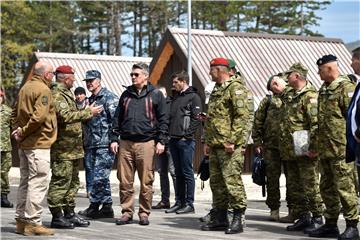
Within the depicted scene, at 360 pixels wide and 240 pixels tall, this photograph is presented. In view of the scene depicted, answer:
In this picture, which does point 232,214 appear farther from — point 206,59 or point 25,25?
point 25,25

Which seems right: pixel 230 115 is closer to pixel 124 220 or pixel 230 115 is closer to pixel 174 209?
pixel 124 220

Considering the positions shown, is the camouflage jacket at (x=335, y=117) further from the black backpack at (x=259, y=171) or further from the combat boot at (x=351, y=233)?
the black backpack at (x=259, y=171)

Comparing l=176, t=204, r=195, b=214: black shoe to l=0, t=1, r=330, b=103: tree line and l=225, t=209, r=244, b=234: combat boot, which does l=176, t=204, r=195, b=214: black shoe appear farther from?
l=0, t=1, r=330, b=103: tree line

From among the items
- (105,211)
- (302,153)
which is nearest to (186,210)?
(105,211)

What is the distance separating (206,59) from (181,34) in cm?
154

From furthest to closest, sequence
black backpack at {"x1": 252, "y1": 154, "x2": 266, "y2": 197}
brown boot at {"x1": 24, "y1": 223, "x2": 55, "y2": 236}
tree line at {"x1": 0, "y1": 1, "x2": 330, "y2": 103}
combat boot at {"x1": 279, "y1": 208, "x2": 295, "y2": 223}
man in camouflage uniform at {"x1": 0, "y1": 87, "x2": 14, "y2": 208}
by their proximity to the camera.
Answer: tree line at {"x1": 0, "y1": 1, "x2": 330, "y2": 103}, man in camouflage uniform at {"x1": 0, "y1": 87, "x2": 14, "y2": 208}, black backpack at {"x1": 252, "y1": 154, "x2": 266, "y2": 197}, combat boot at {"x1": 279, "y1": 208, "x2": 295, "y2": 223}, brown boot at {"x1": 24, "y1": 223, "x2": 55, "y2": 236}

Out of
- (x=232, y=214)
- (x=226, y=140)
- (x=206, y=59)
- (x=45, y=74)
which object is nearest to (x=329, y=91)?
(x=226, y=140)

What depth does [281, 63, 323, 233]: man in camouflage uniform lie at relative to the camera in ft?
31.6

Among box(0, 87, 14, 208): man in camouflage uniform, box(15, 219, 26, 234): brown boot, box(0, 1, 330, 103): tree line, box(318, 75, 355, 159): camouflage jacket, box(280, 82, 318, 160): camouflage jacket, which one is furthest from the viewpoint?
box(0, 1, 330, 103): tree line

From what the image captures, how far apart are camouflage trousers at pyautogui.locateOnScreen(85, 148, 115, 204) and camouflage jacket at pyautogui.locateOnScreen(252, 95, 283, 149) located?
6.83 ft

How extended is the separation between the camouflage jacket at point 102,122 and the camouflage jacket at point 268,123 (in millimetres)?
2033

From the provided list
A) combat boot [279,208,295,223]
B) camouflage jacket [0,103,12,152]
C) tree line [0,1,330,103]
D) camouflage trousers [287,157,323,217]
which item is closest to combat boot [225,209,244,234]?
camouflage trousers [287,157,323,217]

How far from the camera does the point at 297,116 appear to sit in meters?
9.80

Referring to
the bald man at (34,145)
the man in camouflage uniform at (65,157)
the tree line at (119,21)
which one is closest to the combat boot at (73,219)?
the man in camouflage uniform at (65,157)
